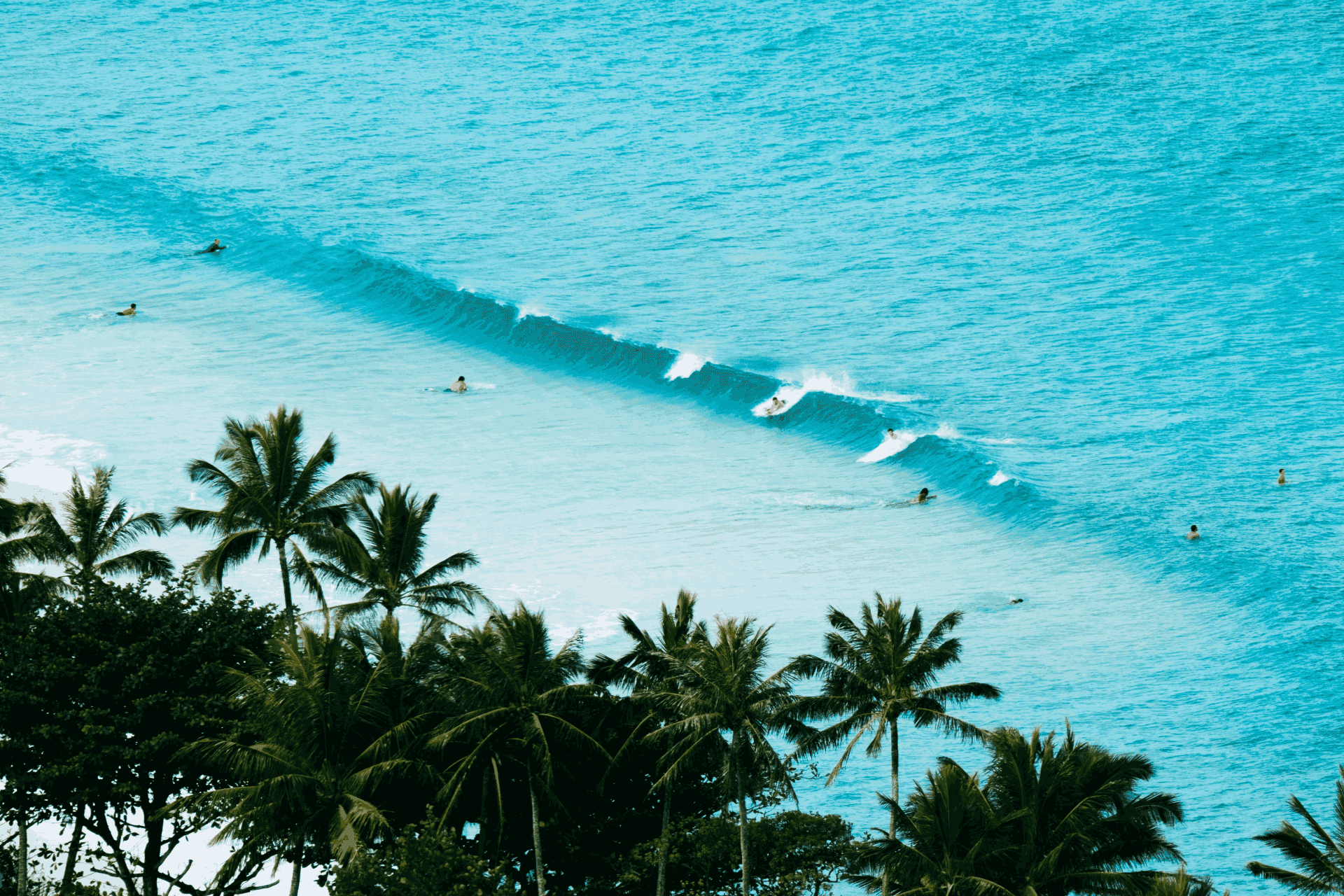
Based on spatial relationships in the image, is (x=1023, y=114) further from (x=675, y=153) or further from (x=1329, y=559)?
(x=1329, y=559)

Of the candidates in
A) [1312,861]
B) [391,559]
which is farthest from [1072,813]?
[391,559]

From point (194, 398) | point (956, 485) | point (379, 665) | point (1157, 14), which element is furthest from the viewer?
point (1157, 14)

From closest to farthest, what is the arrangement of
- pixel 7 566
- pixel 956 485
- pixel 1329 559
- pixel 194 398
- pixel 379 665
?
pixel 379 665 < pixel 7 566 < pixel 1329 559 < pixel 956 485 < pixel 194 398

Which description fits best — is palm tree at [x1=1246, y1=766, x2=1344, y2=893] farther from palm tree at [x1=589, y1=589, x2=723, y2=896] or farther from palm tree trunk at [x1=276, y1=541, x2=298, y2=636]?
palm tree trunk at [x1=276, y1=541, x2=298, y2=636]

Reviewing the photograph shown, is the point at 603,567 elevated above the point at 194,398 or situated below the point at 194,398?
below

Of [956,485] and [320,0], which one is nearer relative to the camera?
[956,485]

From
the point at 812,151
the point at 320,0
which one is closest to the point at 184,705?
the point at 812,151

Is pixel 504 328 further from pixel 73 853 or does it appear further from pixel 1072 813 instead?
pixel 1072 813
